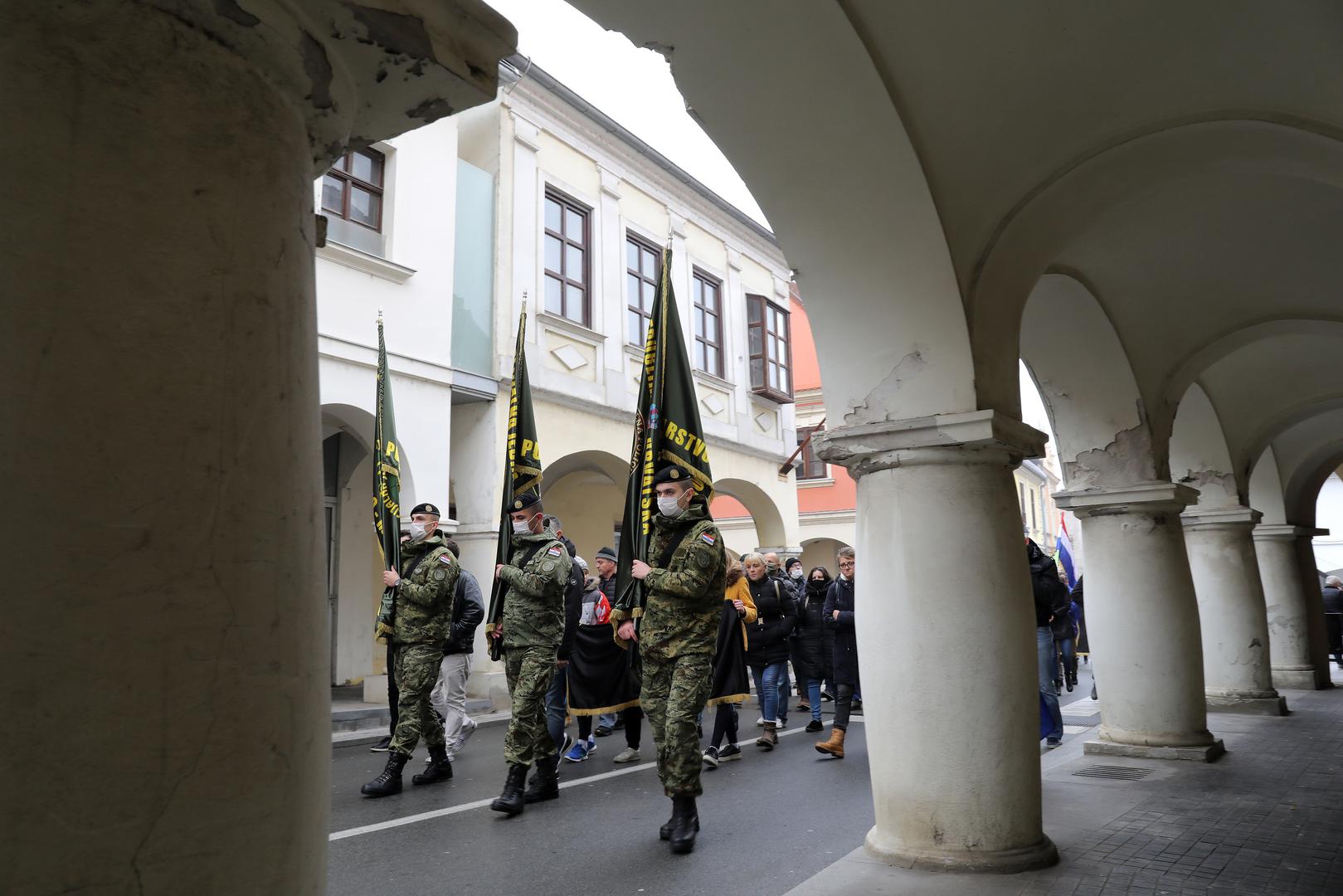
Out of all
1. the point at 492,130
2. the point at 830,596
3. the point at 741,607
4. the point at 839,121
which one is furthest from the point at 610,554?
the point at 492,130

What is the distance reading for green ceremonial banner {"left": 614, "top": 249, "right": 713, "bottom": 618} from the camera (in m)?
4.80

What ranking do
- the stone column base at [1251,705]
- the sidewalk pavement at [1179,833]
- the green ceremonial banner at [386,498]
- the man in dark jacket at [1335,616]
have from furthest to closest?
1. the man in dark jacket at [1335,616]
2. the stone column base at [1251,705]
3. the green ceremonial banner at [386,498]
4. the sidewalk pavement at [1179,833]

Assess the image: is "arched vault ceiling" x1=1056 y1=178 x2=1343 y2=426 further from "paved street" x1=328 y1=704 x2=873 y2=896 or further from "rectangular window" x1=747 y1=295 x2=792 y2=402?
"rectangular window" x1=747 y1=295 x2=792 y2=402

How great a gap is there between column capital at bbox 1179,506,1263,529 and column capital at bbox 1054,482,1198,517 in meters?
2.73

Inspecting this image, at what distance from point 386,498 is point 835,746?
3.93 metres

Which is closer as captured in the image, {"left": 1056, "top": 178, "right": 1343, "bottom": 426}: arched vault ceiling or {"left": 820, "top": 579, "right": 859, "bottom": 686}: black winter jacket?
{"left": 1056, "top": 178, "right": 1343, "bottom": 426}: arched vault ceiling

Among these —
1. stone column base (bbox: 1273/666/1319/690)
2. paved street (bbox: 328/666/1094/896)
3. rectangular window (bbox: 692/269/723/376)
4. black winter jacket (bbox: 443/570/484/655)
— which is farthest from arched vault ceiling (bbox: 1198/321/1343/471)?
rectangular window (bbox: 692/269/723/376)

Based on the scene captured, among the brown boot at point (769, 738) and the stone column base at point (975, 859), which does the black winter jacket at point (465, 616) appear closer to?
the brown boot at point (769, 738)

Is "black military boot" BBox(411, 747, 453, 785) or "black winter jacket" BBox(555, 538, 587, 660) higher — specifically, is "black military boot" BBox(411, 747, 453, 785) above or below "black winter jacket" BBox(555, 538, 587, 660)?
below

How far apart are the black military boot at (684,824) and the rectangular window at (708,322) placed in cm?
1191

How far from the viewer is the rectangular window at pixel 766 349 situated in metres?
17.9

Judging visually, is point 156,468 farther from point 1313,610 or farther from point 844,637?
point 1313,610

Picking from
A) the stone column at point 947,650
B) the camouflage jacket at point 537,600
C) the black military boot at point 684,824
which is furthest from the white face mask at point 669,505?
the black military boot at point 684,824

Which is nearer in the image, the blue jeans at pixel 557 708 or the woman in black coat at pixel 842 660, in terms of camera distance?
the blue jeans at pixel 557 708
